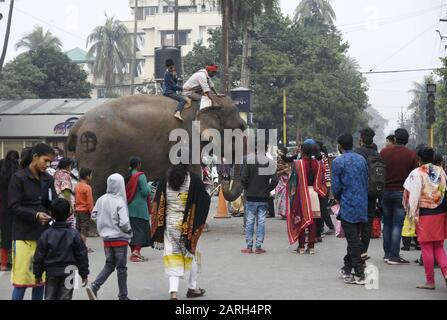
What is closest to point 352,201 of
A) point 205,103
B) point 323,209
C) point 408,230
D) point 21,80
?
point 408,230

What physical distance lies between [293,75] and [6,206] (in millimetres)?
42489

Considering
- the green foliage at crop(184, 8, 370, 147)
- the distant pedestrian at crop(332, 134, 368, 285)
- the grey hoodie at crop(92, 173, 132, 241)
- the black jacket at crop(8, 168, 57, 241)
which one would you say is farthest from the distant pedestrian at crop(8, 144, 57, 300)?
the green foliage at crop(184, 8, 370, 147)

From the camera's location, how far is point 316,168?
41.7ft

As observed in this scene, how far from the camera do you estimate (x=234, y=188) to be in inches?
502

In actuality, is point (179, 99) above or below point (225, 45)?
below

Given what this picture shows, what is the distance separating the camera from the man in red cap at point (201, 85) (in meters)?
14.7

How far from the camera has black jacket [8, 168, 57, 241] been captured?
732 centimetres

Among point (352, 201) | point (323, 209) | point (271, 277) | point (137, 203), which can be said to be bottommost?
point (271, 277)

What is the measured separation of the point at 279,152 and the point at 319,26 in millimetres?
55963

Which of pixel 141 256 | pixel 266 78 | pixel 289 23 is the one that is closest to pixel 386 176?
pixel 141 256

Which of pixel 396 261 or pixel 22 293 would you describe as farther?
pixel 396 261

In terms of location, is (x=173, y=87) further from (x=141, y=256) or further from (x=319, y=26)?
(x=319, y=26)

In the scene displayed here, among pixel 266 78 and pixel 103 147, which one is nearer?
pixel 103 147

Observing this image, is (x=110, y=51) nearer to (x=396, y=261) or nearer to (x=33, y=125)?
(x=33, y=125)
